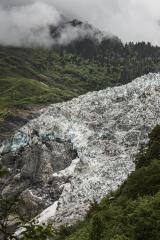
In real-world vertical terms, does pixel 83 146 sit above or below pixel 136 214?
above

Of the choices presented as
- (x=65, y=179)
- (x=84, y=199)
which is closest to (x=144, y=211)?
(x=84, y=199)

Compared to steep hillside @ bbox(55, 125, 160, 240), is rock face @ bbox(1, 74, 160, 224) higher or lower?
higher

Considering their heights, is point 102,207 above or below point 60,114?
below

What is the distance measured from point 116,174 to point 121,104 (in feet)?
75.7

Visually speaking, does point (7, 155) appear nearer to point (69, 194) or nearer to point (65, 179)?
point (65, 179)

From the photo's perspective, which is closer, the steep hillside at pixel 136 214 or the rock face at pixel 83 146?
the steep hillside at pixel 136 214

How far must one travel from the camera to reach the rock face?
67.9m

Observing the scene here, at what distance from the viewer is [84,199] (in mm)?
64875

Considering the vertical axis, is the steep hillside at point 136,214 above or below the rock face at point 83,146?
below

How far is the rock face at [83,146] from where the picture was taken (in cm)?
6794

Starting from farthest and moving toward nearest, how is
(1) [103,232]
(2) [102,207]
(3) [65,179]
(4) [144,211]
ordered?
1. (3) [65,179]
2. (2) [102,207]
3. (1) [103,232]
4. (4) [144,211]

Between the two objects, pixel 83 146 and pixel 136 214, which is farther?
pixel 83 146

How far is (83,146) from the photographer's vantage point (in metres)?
81.9

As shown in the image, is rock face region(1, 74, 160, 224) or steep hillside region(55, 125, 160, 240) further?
rock face region(1, 74, 160, 224)
